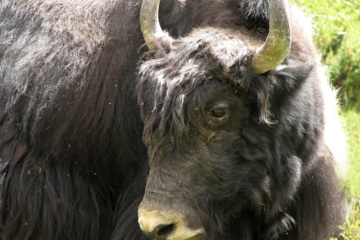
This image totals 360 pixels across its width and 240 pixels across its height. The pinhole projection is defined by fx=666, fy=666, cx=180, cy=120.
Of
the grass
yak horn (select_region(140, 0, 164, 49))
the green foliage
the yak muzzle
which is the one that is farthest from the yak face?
the green foliage

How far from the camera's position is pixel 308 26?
15.9 feet

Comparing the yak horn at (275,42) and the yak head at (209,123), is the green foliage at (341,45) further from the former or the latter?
the yak horn at (275,42)

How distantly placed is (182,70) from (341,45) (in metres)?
3.63

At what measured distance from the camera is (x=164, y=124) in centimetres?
386

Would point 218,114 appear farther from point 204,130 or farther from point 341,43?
point 341,43

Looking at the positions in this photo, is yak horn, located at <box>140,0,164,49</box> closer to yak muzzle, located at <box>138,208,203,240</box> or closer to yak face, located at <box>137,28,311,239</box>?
yak face, located at <box>137,28,311,239</box>

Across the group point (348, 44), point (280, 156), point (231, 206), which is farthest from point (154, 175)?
point (348, 44)

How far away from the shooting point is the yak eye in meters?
3.83

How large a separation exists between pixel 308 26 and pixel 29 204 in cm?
236

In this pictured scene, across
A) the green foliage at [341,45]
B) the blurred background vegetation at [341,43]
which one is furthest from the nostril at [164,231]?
the green foliage at [341,45]

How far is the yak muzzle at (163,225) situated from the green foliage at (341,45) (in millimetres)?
3517

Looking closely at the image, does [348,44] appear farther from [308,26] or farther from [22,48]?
[22,48]

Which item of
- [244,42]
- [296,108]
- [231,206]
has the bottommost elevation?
[231,206]

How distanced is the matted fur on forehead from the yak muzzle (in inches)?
18.9
